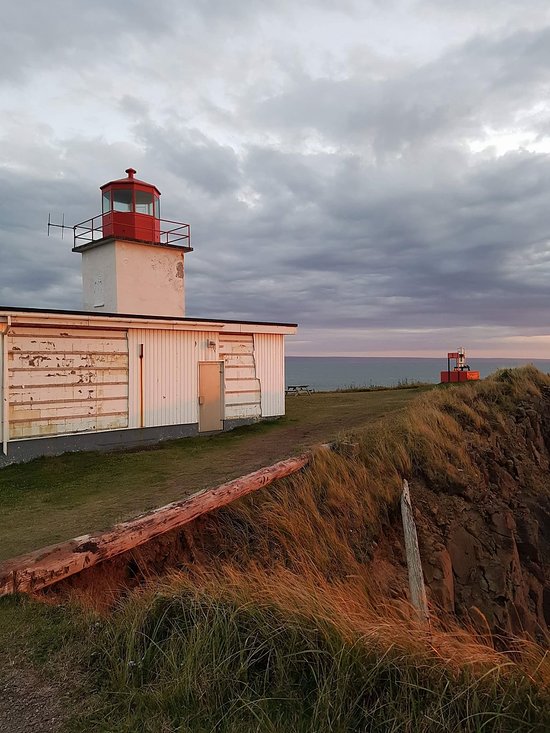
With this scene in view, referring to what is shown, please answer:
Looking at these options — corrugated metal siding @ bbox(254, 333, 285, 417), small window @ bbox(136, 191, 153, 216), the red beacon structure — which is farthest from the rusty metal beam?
the red beacon structure

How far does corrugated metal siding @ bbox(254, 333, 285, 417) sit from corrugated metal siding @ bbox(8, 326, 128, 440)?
4.91 metres

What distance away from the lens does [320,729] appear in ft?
10.5

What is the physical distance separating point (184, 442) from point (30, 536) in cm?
773

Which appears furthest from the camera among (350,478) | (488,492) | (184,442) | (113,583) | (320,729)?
(184,442)

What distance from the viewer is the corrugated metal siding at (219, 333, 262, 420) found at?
1661 centimetres

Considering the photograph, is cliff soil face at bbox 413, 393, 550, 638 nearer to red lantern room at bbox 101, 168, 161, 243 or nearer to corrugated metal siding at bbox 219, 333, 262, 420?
corrugated metal siding at bbox 219, 333, 262, 420

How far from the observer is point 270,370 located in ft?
58.9

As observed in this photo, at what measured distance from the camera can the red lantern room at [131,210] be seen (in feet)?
60.1

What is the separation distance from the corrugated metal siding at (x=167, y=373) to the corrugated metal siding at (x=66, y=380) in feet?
1.06

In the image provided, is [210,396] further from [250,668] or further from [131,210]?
[250,668]

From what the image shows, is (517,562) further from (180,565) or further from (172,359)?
(172,359)

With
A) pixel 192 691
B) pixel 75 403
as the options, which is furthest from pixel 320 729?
pixel 75 403

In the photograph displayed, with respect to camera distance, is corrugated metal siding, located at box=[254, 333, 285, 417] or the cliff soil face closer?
the cliff soil face

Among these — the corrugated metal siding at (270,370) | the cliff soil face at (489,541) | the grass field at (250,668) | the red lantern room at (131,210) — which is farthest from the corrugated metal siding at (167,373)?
the grass field at (250,668)
